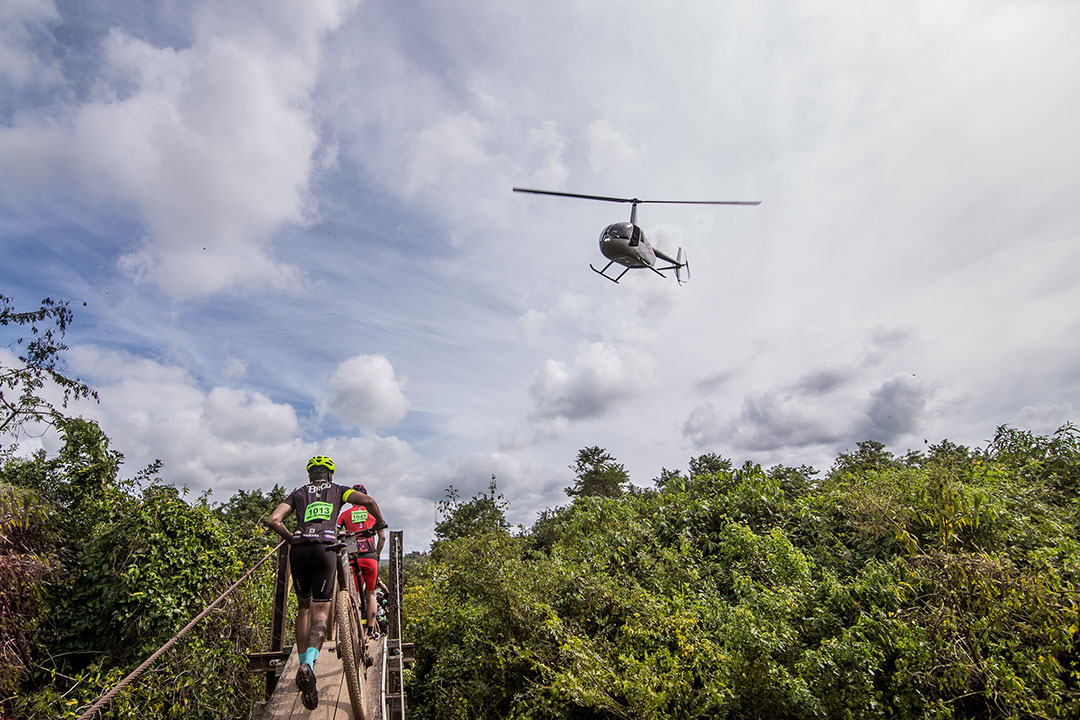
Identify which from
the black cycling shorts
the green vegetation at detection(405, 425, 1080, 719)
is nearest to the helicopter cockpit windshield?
the green vegetation at detection(405, 425, 1080, 719)

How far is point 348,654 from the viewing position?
480 cm

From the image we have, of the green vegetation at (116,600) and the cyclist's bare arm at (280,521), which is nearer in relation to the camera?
the cyclist's bare arm at (280,521)

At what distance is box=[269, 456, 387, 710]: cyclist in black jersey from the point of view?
509 centimetres

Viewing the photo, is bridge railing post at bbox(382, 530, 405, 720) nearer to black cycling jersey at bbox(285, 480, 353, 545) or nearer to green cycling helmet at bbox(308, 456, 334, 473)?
black cycling jersey at bbox(285, 480, 353, 545)

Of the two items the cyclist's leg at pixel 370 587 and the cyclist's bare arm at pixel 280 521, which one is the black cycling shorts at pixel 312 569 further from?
the cyclist's leg at pixel 370 587

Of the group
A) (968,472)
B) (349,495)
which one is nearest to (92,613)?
(349,495)

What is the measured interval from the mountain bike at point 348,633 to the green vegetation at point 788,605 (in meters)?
3.07

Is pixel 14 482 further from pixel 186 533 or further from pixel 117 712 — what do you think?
pixel 117 712

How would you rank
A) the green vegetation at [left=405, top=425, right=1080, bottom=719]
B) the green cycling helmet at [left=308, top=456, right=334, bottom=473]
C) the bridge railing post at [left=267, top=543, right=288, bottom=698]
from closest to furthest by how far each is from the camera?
the green cycling helmet at [left=308, top=456, right=334, bottom=473] → the green vegetation at [left=405, top=425, right=1080, bottom=719] → the bridge railing post at [left=267, top=543, right=288, bottom=698]

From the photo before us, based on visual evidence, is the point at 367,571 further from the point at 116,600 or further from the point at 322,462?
the point at 116,600

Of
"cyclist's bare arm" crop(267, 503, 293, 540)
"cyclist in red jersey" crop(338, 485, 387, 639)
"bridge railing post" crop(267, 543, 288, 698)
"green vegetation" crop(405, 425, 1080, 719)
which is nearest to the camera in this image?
"cyclist's bare arm" crop(267, 503, 293, 540)

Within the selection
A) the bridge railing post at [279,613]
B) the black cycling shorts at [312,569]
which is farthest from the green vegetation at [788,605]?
the black cycling shorts at [312,569]

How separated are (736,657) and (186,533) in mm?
8643

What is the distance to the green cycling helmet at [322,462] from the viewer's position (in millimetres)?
5965
